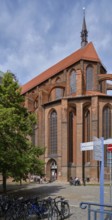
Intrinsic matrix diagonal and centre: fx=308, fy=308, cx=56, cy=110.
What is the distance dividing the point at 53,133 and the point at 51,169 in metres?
5.34

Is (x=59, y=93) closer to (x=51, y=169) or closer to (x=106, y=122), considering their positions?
(x=106, y=122)

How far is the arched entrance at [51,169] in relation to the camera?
A: 145 ft

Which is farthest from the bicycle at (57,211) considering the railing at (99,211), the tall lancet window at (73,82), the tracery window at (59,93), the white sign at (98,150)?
the tracery window at (59,93)

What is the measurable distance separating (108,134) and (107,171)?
194 inches

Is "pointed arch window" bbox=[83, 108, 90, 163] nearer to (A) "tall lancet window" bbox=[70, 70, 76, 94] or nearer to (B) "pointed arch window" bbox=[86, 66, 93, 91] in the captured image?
(B) "pointed arch window" bbox=[86, 66, 93, 91]

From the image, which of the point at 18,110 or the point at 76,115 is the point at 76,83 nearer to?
the point at 76,115

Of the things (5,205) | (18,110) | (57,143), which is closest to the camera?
(5,205)

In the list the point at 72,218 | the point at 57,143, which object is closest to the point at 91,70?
the point at 57,143

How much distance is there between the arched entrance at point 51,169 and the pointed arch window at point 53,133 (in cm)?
147

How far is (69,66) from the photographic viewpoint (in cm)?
4847

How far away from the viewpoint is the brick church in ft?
135

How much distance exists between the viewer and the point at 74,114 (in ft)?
144

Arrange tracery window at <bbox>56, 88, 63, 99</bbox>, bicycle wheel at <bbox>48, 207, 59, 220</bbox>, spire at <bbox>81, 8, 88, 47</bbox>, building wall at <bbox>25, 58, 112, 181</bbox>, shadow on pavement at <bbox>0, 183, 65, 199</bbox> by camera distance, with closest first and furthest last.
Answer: bicycle wheel at <bbox>48, 207, 59, 220</bbox> < shadow on pavement at <bbox>0, 183, 65, 199</bbox> < building wall at <bbox>25, 58, 112, 181</bbox> < tracery window at <bbox>56, 88, 63, 99</bbox> < spire at <bbox>81, 8, 88, 47</bbox>

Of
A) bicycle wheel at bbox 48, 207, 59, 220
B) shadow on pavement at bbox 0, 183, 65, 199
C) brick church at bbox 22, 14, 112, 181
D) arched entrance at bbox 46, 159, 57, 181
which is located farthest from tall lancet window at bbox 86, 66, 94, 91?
bicycle wheel at bbox 48, 207, 59, 220
